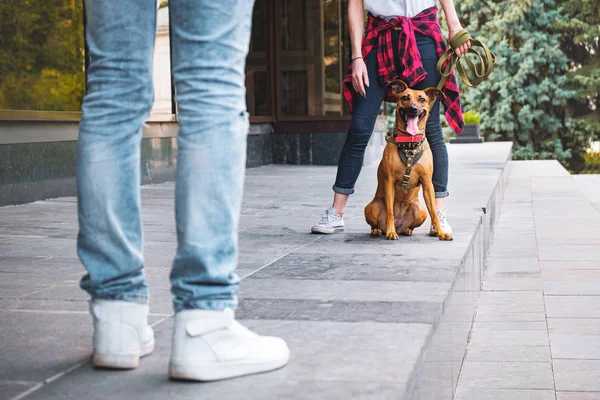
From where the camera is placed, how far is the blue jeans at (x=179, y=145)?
2166 millimetres

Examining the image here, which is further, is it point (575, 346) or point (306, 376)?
point (575, 346)

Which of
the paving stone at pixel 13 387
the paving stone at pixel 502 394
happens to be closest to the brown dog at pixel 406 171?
the paving stone at pixel 502 394

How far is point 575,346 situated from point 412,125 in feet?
4.70

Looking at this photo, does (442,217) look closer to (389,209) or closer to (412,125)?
(389,209)

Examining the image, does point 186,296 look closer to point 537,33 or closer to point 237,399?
point 237,399

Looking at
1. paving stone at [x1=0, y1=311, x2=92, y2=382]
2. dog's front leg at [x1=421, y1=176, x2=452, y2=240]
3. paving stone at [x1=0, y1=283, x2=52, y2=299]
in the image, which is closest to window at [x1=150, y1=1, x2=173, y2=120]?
dog's front leg at [x1=421, y1=176, x2=452, y2=240]

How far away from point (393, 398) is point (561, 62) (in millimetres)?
34068

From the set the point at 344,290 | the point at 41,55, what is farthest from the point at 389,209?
the point at 41,55

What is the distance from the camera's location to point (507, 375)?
4.28 meters

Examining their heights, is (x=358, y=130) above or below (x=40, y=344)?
above

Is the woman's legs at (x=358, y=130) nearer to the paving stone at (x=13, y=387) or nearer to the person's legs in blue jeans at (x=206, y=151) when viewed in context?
the person's legs in blue jeans at (x=206, y=151)

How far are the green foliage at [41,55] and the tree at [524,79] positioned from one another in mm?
27210

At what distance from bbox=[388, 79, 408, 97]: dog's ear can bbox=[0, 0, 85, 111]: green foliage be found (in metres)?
3.90

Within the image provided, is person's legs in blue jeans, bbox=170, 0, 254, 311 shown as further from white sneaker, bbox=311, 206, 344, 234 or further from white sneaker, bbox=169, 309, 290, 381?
white sneaker, bbox=311, 206, 344, 234
